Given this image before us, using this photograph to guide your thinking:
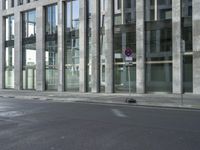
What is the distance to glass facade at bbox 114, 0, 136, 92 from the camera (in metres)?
28.7

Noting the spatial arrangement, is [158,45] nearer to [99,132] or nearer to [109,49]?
[109,49]

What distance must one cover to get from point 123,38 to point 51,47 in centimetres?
881

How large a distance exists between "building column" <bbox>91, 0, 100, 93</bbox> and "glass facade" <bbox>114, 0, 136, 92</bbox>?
1.65 meters

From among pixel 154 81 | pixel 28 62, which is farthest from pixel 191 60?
pixel 28 62

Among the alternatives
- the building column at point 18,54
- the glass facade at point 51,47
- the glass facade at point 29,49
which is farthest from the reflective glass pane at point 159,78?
the building column at point 18,54

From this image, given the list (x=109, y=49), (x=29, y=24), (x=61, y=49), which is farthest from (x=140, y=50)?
(x=29, y=24)

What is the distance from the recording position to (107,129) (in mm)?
10656

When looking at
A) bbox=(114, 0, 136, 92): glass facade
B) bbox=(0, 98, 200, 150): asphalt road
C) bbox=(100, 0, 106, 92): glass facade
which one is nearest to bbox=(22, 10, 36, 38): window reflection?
bbox=(100, 0, 106, 92): glass facade

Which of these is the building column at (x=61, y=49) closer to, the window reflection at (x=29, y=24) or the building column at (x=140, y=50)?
the window reflection at (x=29, y=24)

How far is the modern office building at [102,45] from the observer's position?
84.7 ft

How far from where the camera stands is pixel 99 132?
10.1 meters

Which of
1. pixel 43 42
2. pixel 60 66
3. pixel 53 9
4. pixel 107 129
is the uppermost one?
pixel 53 9

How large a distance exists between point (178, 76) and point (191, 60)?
1.45 meters

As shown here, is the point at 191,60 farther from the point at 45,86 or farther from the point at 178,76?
the point at 45,86
